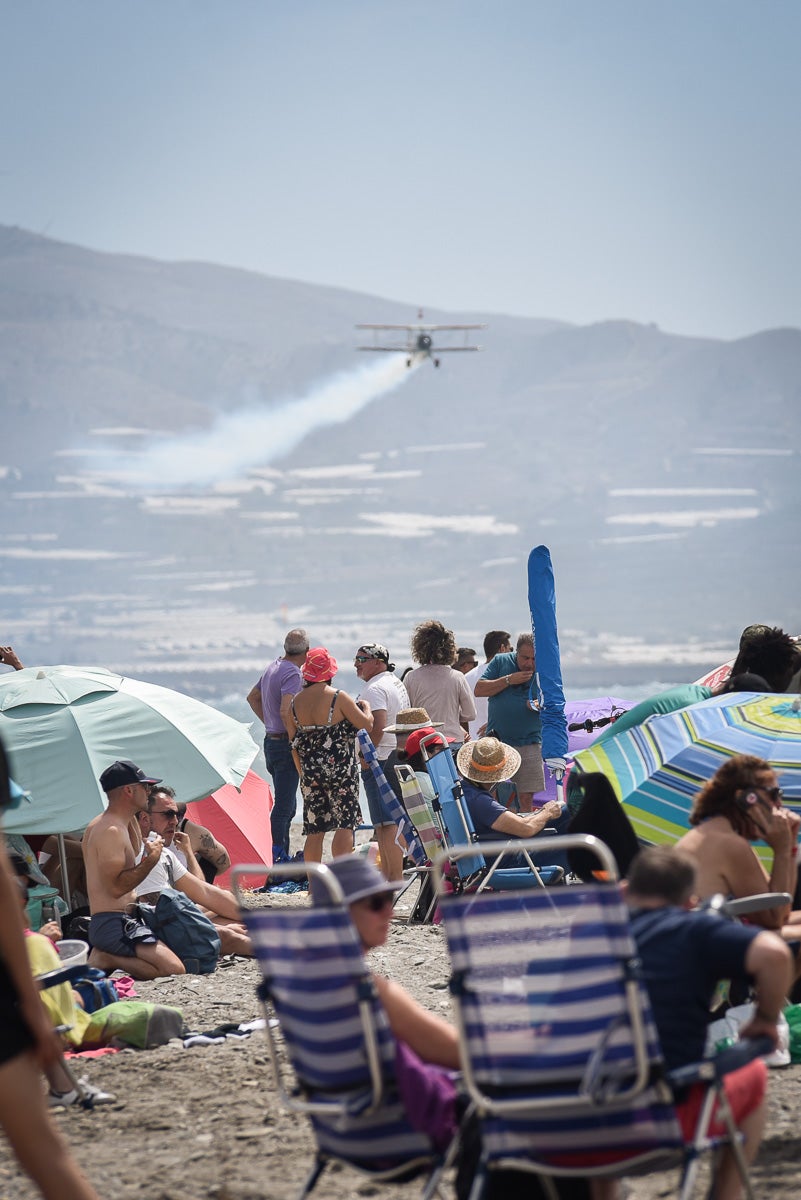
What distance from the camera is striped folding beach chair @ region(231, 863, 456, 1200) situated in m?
A: 2.78

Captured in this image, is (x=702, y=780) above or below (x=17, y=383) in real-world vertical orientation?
below

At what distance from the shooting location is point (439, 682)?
8664mm

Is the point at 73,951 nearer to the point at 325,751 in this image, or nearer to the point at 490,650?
the point at 325,751

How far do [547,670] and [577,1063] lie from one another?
5240 mm

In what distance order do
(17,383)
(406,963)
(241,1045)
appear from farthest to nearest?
(17,383), (406,963), (241,1045)

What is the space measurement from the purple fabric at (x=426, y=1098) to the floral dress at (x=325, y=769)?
5.41 metres

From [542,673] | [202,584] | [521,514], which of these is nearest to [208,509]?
[202,584]

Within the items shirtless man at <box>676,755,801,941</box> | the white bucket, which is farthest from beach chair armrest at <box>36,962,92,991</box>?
shirtless man at <box>676,755,801,941</box>

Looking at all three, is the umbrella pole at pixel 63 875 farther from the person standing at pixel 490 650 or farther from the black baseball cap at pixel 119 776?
the person standing at pixel 490 650

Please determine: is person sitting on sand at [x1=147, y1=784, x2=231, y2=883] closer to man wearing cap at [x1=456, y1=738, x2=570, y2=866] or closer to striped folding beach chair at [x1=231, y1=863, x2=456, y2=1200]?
man wearing cap at [x1=456, y1=738, x2=570, y2=866]

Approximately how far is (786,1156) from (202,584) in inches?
5969

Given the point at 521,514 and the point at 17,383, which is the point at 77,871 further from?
the point at 17,383

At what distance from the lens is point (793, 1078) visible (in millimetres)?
4227

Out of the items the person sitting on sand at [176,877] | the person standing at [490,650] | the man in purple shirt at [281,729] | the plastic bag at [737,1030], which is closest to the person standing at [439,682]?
the person standing at [490,650]
